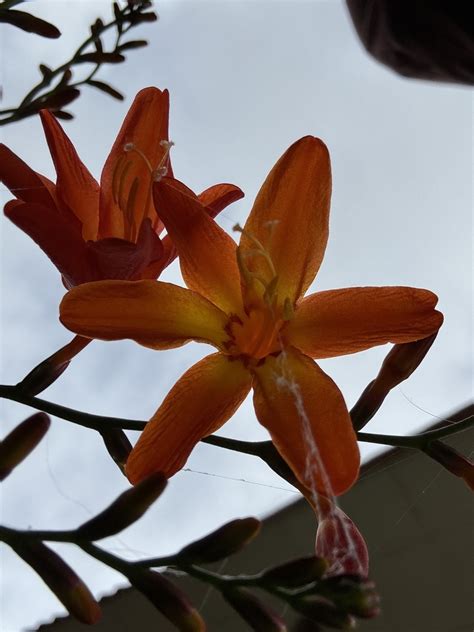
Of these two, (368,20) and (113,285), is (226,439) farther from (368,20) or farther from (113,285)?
(368,20)

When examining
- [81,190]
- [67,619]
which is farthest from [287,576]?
[67,619]

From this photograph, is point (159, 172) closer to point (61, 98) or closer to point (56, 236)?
point (56, 236)

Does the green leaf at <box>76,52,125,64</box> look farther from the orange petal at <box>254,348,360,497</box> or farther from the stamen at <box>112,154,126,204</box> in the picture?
the orange petal at <box>254,348,360,497</box>

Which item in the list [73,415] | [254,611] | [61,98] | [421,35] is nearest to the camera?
[421,35]

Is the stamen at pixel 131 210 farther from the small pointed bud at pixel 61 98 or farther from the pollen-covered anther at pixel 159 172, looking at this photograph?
the small pointed bud at pixel 61 98

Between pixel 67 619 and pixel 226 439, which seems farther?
pixel 67 619

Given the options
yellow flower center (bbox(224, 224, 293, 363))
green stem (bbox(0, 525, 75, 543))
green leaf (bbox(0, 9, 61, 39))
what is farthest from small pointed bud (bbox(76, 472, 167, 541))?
green leaf (bbox(0, 9, 61, 39))

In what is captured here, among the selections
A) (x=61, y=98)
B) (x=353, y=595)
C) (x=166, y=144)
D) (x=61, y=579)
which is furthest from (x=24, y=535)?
(x=61, y=98)
